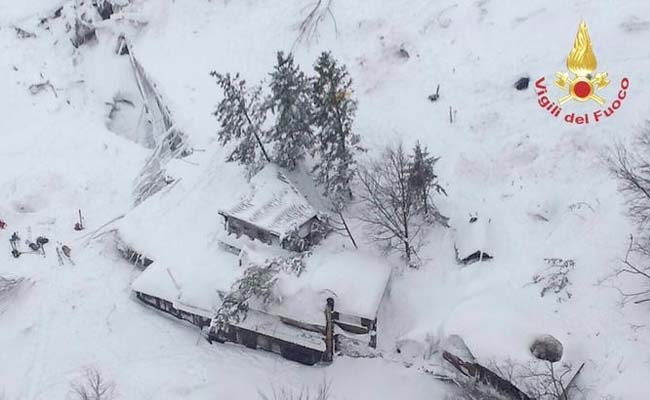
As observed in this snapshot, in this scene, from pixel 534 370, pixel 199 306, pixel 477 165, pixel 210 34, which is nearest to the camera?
pixel 534 370

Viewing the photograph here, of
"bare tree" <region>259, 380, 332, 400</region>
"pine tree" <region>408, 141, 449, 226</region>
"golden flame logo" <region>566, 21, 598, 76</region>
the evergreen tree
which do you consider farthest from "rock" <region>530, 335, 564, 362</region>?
"golden flame logo" <region>566, 21, 598, 76</region>

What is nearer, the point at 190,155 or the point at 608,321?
the point at 608,321

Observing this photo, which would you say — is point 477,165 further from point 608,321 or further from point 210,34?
point 210,34

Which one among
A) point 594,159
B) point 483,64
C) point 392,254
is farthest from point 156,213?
point 594,159

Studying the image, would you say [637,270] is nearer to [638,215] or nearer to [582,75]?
[638,215]

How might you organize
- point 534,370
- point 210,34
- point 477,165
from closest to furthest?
point 534,370
point 477,165
point 210,34

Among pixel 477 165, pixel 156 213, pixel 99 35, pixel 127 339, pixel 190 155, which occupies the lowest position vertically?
pixel 127 339

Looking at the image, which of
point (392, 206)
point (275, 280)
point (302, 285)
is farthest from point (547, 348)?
point (275, 280)
